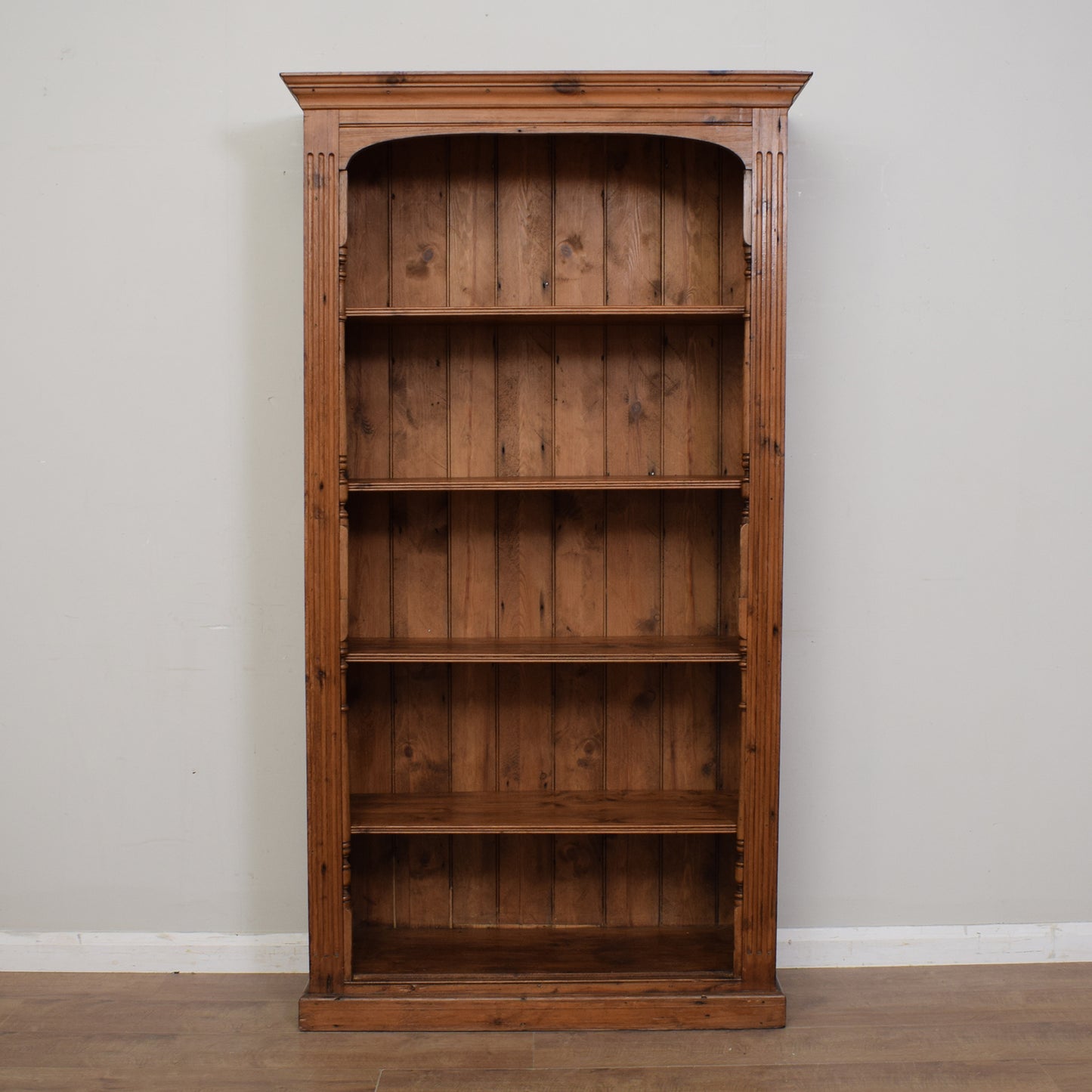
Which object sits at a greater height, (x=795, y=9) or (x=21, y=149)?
(x=795, y=9)

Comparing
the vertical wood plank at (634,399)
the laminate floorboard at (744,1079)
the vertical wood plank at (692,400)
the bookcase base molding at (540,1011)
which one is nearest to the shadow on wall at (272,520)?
the bookcase base molding at (540,1011)

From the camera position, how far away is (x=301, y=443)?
256cm

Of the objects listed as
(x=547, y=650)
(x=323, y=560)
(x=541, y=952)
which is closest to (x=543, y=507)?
(x=547, y=650)

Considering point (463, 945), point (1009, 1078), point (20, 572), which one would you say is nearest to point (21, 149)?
point (20, 572)

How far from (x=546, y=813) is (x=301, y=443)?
3.93ft

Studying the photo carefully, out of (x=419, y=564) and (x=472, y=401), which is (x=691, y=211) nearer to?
(x=472, y=401)

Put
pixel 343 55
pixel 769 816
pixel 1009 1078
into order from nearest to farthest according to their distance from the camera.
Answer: pixel 1009 1078, pixel 769 816, pixel 343 55

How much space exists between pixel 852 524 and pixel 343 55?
188 centimetres

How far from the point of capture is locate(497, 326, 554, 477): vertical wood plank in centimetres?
256

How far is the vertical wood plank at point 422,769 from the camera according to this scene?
2.61 metres

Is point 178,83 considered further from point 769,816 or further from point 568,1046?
point 568,1046

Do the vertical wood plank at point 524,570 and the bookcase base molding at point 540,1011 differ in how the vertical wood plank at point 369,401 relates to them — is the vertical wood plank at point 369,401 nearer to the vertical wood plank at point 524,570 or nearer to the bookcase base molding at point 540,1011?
the vertical wood plank at point 524,570

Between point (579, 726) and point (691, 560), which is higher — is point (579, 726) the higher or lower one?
the lower one

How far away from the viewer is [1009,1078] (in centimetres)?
215
